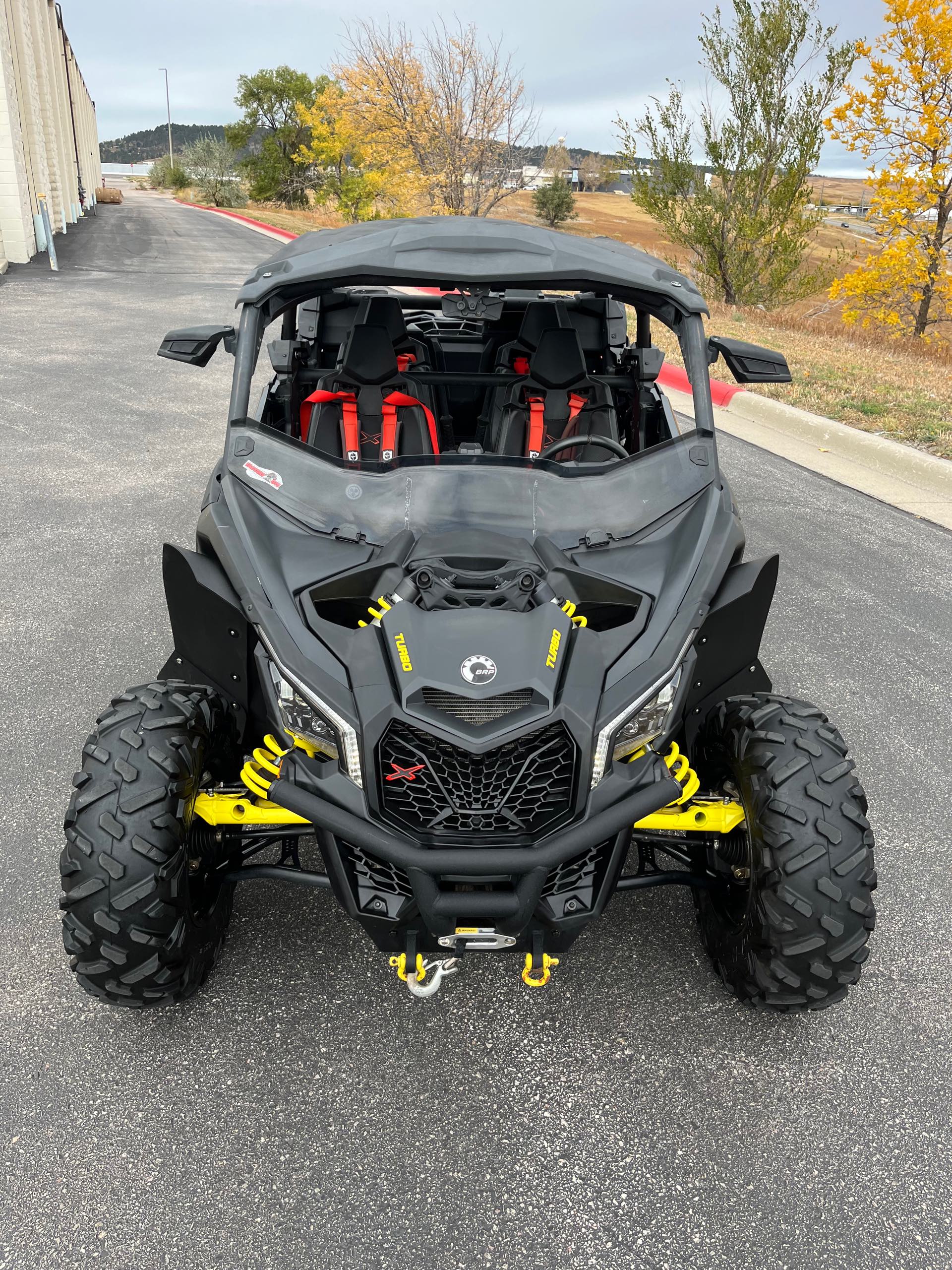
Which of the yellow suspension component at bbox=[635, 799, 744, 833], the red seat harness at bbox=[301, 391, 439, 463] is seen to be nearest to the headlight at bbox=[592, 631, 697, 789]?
the yellow suspension component at bbox=[635, 799, 744, 833]

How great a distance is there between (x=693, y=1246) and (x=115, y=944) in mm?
1482

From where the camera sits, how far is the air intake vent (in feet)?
7.00

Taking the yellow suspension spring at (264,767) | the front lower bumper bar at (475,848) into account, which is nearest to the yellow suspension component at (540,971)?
the front lower bumper bar at (475,848)

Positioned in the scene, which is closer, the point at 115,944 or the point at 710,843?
the point at 115,944

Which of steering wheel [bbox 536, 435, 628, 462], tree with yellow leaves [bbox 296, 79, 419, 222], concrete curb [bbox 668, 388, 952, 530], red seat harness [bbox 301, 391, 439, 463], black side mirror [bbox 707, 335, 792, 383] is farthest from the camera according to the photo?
tree with yellow leaves [bbox 296, 79, 419, 222]

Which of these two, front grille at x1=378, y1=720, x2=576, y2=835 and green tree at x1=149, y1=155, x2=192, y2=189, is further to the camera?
green tree at x1=149, y1=155, x2=192, y2=189

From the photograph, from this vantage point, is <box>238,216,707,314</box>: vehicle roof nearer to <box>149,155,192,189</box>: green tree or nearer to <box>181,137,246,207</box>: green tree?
<box>181,137,246,207</box>: green tree

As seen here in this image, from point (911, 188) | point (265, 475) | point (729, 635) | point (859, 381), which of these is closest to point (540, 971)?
point (729, 635)

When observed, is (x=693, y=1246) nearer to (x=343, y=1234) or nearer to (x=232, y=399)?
(x=343, y=1234)

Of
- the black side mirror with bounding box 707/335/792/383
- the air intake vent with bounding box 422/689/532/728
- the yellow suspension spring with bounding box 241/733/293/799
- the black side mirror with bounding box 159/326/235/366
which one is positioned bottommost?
the yellow suspension spring with bounding box 241/733/293/799

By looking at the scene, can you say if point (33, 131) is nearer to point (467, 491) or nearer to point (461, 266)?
point (461, 266)

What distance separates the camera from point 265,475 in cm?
295

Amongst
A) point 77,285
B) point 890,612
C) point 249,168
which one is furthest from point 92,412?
point 249,168

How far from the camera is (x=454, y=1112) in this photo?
239 centimetres
